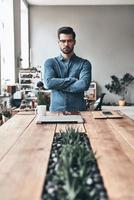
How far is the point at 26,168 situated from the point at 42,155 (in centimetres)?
18

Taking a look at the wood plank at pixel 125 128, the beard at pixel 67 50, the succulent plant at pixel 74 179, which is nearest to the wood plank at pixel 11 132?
the succulent plant at pixel 74 179

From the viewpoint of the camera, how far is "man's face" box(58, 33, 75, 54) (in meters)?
2.75

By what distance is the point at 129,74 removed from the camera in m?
8.16

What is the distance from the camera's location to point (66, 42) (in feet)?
9.05

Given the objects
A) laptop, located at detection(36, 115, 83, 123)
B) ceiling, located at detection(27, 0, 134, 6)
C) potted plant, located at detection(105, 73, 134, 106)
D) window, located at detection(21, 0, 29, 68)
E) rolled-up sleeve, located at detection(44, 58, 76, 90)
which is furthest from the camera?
potted plant, located at detection(105, 73, 134, 106)

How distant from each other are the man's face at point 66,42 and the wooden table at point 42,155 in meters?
0.82

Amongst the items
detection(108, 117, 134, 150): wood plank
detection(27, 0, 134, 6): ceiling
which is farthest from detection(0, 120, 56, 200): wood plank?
detection(27, 0, 134, 6): ceiling

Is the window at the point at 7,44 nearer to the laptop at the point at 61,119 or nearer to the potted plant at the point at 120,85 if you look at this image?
the potted plant at the point at 120,85

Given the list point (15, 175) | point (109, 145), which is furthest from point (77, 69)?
point (15, 175)

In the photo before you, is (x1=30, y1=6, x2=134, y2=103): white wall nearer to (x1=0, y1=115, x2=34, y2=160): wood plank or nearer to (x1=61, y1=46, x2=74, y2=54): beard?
(x1=61, y1=46, x2=74, y2=54): beard

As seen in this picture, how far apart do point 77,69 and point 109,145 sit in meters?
1.45

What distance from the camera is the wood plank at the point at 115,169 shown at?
0.90 m

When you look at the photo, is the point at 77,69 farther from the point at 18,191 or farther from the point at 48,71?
the point at 18,191

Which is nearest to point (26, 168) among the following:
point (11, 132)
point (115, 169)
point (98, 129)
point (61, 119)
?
point (115, 169)
